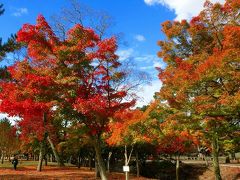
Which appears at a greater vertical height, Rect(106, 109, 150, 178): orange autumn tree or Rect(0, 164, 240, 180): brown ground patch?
Rect(106, 109, 150, 178): orange autumn tree

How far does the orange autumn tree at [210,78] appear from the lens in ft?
60.1

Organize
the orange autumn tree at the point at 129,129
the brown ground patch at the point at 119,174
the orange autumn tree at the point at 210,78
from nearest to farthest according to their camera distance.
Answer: the orange autumn tree at the point at 210,78, the orange autumn tree at the point at 129,129, the brown ground patch at the point at 119,174

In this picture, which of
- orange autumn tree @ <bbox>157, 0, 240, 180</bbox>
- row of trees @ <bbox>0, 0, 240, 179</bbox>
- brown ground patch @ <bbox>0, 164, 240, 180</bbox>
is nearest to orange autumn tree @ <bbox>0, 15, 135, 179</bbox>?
row of trees @ <bbox>0, 0, 240, 179</bbox>

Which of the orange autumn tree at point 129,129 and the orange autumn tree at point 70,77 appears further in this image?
the orange autumn tree at point 129,129

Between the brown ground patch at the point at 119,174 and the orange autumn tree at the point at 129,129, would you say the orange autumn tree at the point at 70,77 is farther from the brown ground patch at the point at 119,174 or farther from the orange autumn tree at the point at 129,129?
the brown ground patch at the point at 119,174

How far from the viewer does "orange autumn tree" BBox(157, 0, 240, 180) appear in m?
18.3

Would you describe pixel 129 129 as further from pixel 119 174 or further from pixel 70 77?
pixel 119 174

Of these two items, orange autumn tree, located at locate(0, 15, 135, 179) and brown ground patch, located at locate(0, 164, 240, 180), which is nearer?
orange autumn tree, located at locate(0, 15, 135, 179)

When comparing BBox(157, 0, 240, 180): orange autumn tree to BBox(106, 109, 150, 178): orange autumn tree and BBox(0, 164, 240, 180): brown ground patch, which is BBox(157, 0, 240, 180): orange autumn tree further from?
BBox(0, 164, 240, 180): brown ground patch

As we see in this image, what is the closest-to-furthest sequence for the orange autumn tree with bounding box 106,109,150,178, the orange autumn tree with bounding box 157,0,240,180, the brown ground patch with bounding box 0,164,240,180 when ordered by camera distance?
the orange autumn tree with bounding box 157,0,240,180 → the orange autumn tree with bounding box 106,109,150,178 → the brown ground patch with bounding box 0,164,240,180

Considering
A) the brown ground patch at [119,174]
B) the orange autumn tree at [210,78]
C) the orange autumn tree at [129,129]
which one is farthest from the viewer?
the brown ground patch at [119,174]

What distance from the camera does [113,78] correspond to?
20.7 meters

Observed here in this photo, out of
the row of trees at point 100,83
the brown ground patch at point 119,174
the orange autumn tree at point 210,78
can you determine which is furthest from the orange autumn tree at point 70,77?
the brown ground patch at point 119,174

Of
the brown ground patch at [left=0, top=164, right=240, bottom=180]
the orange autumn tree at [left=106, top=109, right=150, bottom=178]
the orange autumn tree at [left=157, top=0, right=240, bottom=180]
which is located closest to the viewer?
the orange autumn tree at [left=157, top=0, right=240, bottom=180]
